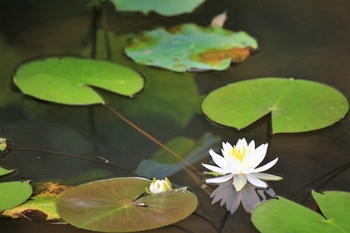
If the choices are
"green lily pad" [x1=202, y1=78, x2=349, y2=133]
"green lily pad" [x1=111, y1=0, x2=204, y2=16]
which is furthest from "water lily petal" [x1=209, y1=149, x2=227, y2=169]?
"green lily pad" [x1=111, y1=0, x2=204, y2=16]

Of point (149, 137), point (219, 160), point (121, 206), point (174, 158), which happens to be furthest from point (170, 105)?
point (121, 206)

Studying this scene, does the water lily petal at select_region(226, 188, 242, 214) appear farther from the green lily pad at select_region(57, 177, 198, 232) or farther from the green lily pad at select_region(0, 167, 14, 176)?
the green lily pad at select_region(0, 167, 14, 176)

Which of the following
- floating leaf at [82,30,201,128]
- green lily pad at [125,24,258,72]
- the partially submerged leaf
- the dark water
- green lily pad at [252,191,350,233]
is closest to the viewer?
green lily pad at [252,191,350,233]

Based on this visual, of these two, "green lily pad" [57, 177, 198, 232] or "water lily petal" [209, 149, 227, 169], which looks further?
"water lily petal" [209, 149, 227, 169]

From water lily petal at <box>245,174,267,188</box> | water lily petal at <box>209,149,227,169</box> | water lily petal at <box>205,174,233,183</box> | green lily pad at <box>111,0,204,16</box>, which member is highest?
green lily pad at <box>111,0,204,16</box>

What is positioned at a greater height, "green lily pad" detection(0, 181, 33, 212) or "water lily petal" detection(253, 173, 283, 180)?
"water lily petal" detection(253, 173, 283, 180)

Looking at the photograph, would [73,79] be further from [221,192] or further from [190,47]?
[221,192]

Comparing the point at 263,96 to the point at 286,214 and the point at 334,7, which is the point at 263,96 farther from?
the point at 334,7
